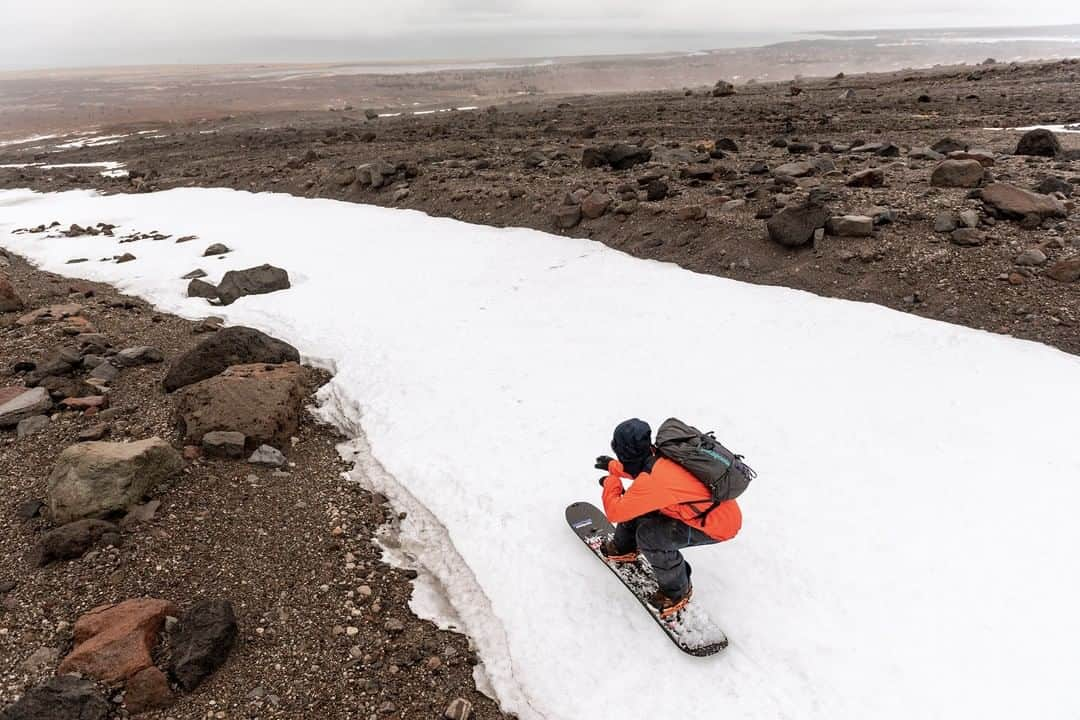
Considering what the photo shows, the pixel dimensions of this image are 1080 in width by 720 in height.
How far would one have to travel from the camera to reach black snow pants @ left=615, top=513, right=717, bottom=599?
174 inches

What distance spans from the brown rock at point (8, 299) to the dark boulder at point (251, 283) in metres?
3.38

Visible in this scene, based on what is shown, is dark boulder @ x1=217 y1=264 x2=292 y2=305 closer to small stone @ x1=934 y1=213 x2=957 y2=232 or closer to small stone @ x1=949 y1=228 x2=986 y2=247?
small stone @ x1=934 y1=213 x2=957 y2=232

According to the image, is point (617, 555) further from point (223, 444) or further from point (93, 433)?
point (93, 433)

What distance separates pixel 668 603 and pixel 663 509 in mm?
1052

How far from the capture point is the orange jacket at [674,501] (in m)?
4.04

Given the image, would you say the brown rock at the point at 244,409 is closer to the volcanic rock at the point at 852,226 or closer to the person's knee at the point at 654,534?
the person's knee at the point at 654,534

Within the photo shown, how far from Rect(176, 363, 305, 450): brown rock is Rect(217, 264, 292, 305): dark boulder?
17.7ft

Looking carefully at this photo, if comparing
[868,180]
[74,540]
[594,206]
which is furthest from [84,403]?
[868,180]

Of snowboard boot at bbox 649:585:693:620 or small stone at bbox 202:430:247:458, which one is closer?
snowboard boot at bbox 649:585:693:620

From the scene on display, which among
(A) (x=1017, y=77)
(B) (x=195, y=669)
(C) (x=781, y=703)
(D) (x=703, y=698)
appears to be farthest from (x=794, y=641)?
(A) (x=1017, y=77)

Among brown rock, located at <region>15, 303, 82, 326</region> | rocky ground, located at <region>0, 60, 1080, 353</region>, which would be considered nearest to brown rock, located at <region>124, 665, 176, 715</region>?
brown rock, located at <region>15, 303, 82, 326</region>

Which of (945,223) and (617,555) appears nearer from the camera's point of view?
(617,555)

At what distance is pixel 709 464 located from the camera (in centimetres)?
402

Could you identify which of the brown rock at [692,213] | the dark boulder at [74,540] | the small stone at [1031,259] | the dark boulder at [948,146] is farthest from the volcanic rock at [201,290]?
the dark boulder at [948,146]
